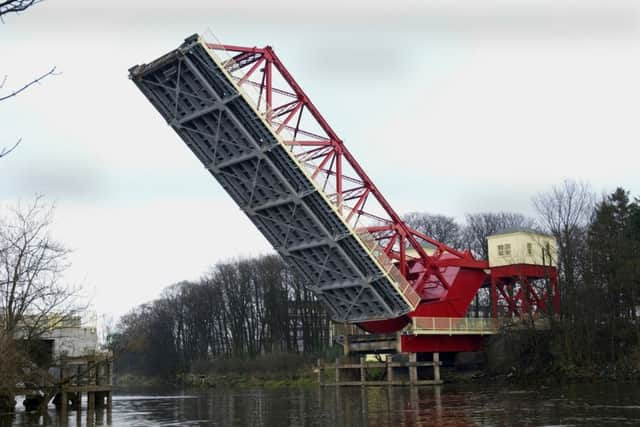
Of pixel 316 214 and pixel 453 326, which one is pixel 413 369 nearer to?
pixel 453 326

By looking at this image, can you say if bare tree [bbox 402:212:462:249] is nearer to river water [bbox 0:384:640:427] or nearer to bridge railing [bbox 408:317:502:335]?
bridge railing [bbox 408:317:502:335]

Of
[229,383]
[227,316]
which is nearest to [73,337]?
[229,383]

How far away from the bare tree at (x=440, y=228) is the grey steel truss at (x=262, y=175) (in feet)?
97.6

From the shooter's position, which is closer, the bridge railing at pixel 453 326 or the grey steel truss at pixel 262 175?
the grey steel truss at pixel 262 175

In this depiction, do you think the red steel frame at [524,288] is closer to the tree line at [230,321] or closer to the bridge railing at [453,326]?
the bridge railing at [453,326]

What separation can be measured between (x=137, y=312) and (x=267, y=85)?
67157 millimetres

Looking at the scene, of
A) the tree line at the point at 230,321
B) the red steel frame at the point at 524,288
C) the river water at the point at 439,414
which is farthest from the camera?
the tree line at the point at 230,321

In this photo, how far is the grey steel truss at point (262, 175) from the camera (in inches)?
923

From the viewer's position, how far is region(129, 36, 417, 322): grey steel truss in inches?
923

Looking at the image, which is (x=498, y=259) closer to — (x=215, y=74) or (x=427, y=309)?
(x=427, y=309)

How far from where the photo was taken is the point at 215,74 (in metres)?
23.0

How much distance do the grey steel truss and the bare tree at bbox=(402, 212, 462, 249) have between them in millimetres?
29758

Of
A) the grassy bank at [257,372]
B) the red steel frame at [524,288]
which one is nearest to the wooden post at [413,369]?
the red steel frame at [524,288]

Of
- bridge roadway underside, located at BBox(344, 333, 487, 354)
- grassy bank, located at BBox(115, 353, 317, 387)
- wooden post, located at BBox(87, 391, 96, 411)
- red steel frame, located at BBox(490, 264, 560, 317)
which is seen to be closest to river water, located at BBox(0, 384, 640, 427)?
wooden post, located at BBox(87, 391, 96, 411)
